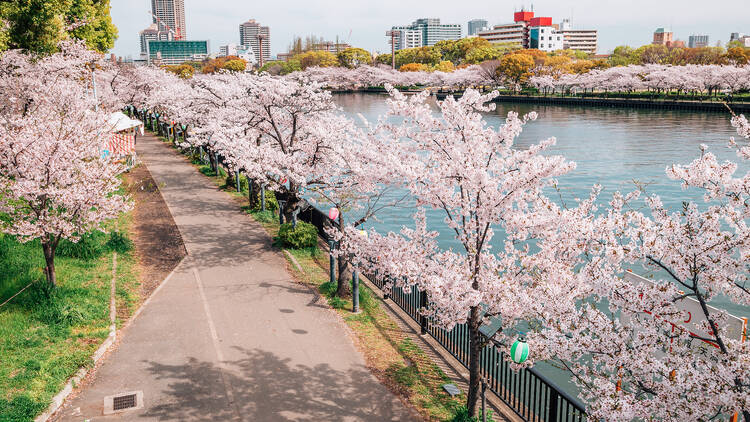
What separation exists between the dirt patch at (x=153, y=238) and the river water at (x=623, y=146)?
28.9ft

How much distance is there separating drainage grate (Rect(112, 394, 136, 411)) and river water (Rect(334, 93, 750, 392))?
1077cm

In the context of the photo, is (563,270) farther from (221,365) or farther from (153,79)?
(153,79)

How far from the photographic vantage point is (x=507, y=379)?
13.5 m

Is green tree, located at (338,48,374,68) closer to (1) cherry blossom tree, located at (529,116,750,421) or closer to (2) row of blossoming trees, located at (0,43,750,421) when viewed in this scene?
(2) row of blossoming trees, located at (0,43,750,421)

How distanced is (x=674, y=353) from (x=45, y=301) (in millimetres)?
14537

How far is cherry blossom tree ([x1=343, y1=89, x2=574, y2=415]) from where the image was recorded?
9383 millimetres

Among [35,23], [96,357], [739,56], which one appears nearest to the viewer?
[96,357]

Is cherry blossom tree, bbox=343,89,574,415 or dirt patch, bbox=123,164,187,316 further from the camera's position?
dirt patch, bbox=123,164,187,316

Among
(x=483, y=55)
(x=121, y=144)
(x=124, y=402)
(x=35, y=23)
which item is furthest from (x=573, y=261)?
(x=483, y=55)

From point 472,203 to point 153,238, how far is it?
16058 mm

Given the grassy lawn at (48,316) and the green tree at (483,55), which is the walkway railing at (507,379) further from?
the green tree at (483,55)

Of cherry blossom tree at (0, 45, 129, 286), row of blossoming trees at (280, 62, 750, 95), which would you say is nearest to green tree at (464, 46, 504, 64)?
row of blossoming trees at (280, 62, 750, 95)

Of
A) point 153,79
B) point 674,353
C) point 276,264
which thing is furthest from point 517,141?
point 674,353

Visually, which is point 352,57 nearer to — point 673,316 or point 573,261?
point 573,261
